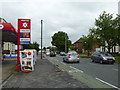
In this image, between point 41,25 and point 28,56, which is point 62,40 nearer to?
point 41,25

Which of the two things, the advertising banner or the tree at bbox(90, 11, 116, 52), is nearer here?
the advertising banner

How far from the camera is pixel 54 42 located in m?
78.7

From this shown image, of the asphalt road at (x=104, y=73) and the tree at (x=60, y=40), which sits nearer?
the asphalt road at (x=104, y=73)

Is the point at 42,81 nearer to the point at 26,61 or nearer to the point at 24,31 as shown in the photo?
the point at 26,61

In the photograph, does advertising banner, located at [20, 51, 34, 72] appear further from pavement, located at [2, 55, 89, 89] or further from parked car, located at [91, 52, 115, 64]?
parked car, located at [91, 52, 115, 64]

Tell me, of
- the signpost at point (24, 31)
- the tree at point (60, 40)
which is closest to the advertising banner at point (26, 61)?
the signpost at point (24, 31)

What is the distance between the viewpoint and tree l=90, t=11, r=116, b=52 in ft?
84.9

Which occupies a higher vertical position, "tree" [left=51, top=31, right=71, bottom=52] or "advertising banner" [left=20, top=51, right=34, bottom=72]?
"tree" [left=51, top=31, right=71, bottom=52]

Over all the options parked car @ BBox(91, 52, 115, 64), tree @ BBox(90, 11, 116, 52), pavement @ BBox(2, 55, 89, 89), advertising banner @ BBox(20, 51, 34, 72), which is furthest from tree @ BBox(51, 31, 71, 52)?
pavement @ BBox(2, 55, 89, 89)

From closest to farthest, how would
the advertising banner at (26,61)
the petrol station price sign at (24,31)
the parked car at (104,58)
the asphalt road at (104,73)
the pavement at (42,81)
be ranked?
the pavement at (42,81)
the asphalt road at (104,73)
the advertising banner at (26,61)
the petrol station price sign at (24,31)
the parked car at (104,58)

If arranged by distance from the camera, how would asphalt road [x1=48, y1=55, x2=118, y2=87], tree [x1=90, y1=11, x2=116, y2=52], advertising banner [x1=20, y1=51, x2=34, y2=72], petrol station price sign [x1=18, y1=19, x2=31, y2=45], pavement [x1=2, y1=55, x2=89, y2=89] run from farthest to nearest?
tree [x1=90, y1=11, x2=116, y2=52], petrol station price sign [x1=18, y1=19, x2=31, y2=45], advertising banner [x1=20, y1=51, x2=34, y2=72], asphalt road [x1=48, y1=55, x2=118, y2=87], pavement [x1=2, y1=55, x2=89, y2=89]

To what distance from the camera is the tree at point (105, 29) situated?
25.9m

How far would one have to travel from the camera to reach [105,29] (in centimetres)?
2664

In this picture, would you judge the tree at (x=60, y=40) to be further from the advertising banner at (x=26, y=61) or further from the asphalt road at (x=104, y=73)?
the advertising banner at (x=26, y=61)
